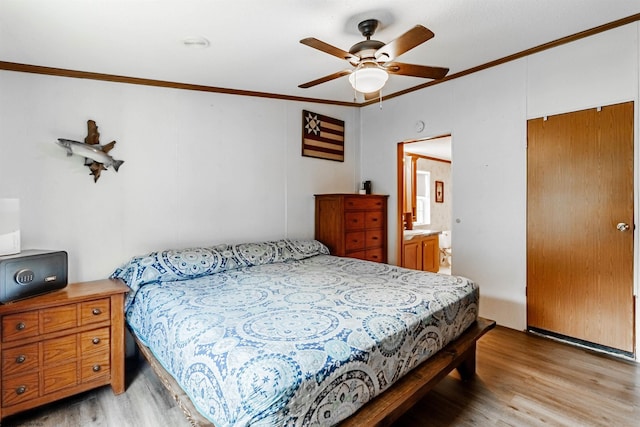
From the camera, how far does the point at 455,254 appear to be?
360 cm

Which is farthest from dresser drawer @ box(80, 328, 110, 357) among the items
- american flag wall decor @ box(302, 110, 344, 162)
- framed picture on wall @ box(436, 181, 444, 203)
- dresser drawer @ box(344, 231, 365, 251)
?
framed picture on wall @ box(436, 181, 444, 203)

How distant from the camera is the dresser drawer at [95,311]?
6.81ft

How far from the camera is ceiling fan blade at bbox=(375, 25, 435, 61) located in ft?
5.73

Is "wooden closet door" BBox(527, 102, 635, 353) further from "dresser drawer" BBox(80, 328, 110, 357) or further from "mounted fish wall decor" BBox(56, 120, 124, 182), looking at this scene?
"mounted fish wall decor" BBox(56, 120, 124, 182)

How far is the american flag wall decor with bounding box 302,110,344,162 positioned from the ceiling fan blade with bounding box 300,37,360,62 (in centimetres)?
186

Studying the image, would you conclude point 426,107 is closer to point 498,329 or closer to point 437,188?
point 498,329

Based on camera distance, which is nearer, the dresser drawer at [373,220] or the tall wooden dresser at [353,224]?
the tall wooden dresser at [353,224]

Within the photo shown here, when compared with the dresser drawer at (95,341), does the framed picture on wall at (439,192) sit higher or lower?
higher

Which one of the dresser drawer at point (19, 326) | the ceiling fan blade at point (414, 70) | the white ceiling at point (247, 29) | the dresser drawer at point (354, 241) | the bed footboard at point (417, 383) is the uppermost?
the white ceiling at point (247, 29)

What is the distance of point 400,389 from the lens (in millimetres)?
1558

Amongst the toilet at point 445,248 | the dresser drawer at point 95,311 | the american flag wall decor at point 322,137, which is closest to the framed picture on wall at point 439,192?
the toilet at point 445,248

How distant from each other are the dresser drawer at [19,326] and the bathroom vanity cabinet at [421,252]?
378 centimetres

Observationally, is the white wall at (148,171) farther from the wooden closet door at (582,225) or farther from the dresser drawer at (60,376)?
the wooden closet door at (582,225)

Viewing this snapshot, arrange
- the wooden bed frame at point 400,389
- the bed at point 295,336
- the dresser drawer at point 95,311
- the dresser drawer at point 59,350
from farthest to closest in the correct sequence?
the dresser drawer at point 95,311, the dresser drawer at point 59,350, the wooden bed frame at point 400,389, the bed at point 295,336
